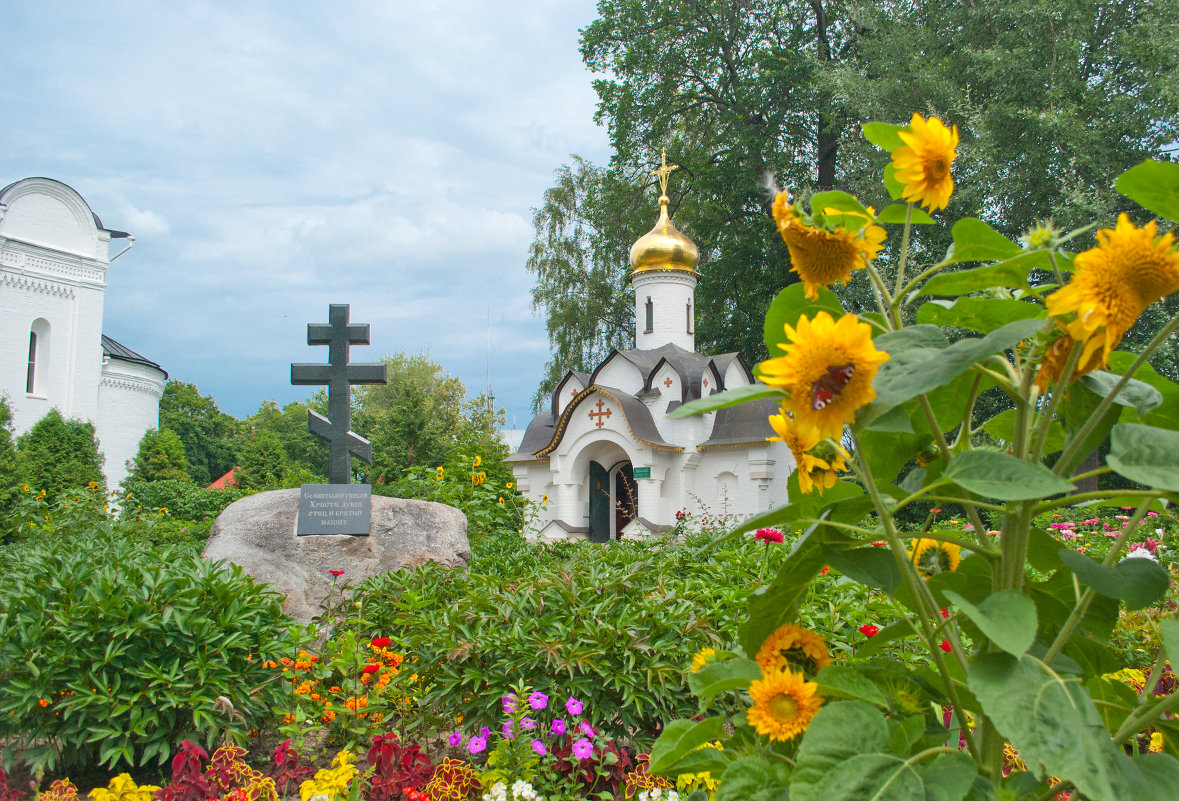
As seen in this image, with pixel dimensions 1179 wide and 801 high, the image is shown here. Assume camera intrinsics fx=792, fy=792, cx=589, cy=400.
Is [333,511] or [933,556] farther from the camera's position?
[333,511]

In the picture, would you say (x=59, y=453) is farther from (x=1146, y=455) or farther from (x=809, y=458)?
(x=1146, y=455)

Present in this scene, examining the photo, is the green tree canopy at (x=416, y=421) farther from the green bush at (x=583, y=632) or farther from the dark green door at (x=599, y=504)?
the green bush at (x=583, y=632)

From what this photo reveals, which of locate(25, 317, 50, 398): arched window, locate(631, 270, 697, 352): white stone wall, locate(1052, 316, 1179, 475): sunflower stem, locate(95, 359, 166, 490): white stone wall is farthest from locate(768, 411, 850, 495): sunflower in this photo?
locate(95, 359, 166, 490): white stone wall

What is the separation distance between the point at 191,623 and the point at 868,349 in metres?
3.05

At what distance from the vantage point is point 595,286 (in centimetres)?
2162

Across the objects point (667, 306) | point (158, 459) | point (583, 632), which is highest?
point (667, 306)

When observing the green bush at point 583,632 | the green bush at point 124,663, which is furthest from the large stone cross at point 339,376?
the green bush at point 124,663

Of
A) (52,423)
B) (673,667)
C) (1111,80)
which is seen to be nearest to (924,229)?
(1111,80)

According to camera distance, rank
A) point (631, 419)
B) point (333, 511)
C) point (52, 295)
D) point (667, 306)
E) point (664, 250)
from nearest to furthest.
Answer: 1. point (333, 511)
2. point (631, 419)
3. point (664, 250)
4. point (667, 306)
5. point (52, 295)

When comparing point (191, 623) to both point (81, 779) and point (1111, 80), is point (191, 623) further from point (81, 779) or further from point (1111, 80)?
point (1111, 80)

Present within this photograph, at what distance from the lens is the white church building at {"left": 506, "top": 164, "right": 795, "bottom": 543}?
14.3m

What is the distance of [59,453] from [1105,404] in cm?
2318

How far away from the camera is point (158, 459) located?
2292 cm

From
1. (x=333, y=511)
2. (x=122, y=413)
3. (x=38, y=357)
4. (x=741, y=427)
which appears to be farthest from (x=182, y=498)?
(x=333, y=511)
